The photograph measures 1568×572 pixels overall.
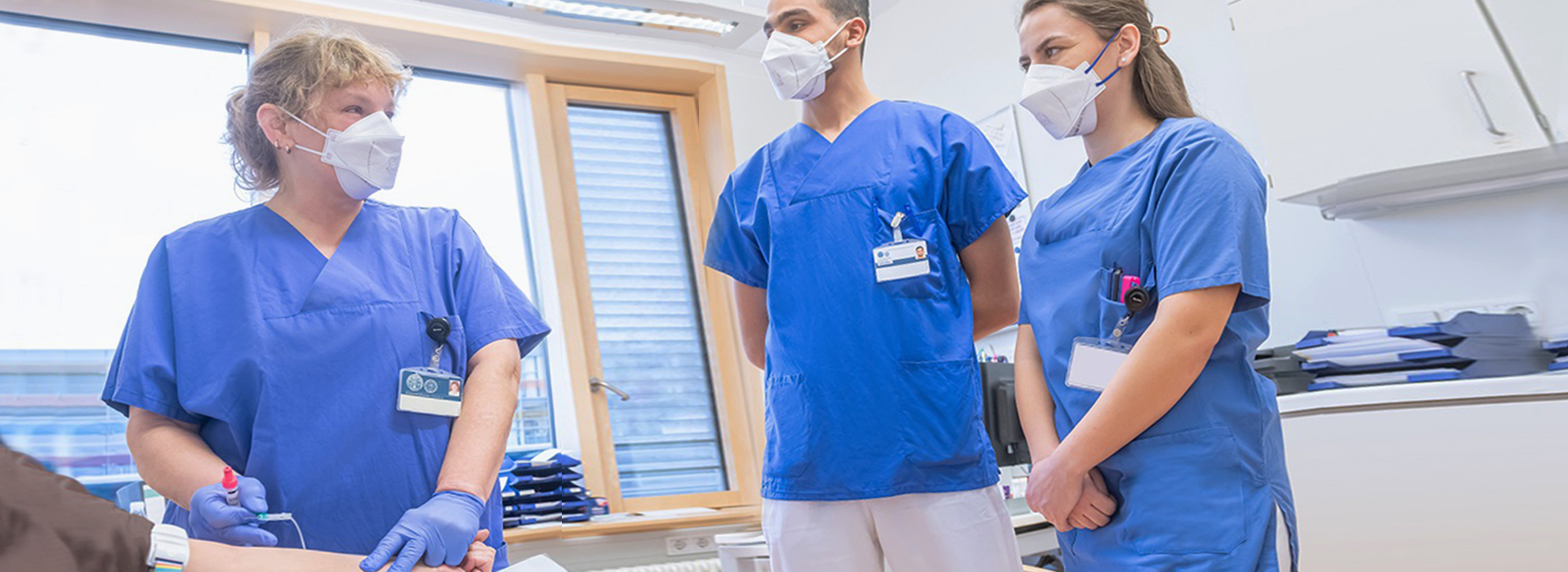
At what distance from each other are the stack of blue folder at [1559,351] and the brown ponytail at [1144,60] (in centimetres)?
125

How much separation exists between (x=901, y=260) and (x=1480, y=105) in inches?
65.7

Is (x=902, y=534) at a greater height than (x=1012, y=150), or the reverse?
(x=1012, y=150)

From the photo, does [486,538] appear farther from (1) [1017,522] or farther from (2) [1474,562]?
(2) [1474,562]

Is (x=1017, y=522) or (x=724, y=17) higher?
(x=724, y=17)

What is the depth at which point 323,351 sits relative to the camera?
1.26 m

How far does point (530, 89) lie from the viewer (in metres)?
3.81

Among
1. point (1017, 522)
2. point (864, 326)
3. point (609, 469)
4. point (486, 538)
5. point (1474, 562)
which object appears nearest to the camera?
point (486, 538)

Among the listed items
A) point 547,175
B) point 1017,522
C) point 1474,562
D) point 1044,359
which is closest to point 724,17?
point 547,175

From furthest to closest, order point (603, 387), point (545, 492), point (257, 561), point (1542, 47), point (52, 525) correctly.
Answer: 1. point (603, 387)
2. point (545, 492)
3. point (1542, 47)
4. point (257, 561)
5. point (52, 525)

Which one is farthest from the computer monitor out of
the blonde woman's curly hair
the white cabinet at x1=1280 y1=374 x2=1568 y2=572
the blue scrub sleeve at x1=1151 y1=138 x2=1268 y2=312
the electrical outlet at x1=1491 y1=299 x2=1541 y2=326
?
the blonde woman's curly hair

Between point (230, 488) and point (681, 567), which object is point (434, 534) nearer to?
point (230, 488)

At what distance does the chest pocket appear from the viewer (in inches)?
60.4

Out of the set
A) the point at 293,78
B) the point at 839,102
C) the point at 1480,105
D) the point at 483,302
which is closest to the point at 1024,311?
the point at 839,102

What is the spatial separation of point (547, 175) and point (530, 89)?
1.11 ft
